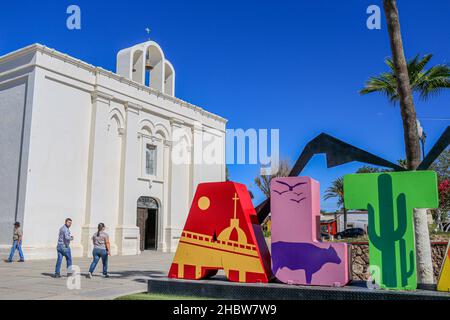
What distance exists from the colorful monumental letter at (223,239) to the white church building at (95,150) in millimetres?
11143

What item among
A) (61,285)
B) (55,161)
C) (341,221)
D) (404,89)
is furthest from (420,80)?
(341,221)

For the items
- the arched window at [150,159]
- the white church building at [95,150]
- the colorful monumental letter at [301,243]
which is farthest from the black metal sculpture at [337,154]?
the arched window at [150,159]

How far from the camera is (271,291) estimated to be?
23.9ft

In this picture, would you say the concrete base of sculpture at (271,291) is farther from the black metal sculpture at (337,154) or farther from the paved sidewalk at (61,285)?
the black metal sculpture at (337,154)

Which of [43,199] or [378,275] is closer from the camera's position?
[378,275]

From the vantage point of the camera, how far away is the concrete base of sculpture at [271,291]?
6596 mm

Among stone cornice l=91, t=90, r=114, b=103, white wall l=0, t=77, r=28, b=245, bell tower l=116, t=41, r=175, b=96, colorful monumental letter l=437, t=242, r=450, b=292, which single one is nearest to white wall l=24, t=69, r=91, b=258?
stone cornice l=91, t=90, r=114, b=103
